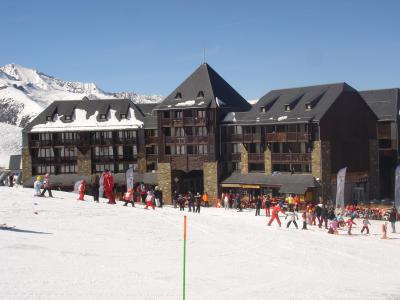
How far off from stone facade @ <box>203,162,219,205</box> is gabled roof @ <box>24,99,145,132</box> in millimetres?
13510

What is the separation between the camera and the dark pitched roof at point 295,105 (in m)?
51.5

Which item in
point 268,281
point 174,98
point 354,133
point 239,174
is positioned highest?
point 174,98

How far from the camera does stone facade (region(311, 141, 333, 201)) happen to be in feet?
164

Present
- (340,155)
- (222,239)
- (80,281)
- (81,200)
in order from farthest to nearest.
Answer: (340,155) → (81,200) → (222,239) → (80,281)

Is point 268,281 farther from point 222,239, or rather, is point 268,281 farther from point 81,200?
point 81,200

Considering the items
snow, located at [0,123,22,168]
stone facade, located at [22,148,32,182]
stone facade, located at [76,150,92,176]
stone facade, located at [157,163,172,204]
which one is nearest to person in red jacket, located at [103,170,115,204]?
stone facade, located at [157,163,172,204]

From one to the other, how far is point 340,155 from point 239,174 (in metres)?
9.22

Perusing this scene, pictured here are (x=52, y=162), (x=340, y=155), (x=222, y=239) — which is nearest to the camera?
(x=222, y=239)

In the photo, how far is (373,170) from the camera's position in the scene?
57.2m

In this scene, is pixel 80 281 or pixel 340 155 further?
pixel 340 155

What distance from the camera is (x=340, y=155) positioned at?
52.7 m

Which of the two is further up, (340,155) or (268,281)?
(340,155)

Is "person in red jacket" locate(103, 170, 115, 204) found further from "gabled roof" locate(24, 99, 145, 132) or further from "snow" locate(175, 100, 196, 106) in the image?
"gabled roof" locate(24, 99, 145, 132)

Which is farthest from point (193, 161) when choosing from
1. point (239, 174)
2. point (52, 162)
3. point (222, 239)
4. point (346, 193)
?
point (222, 239)
